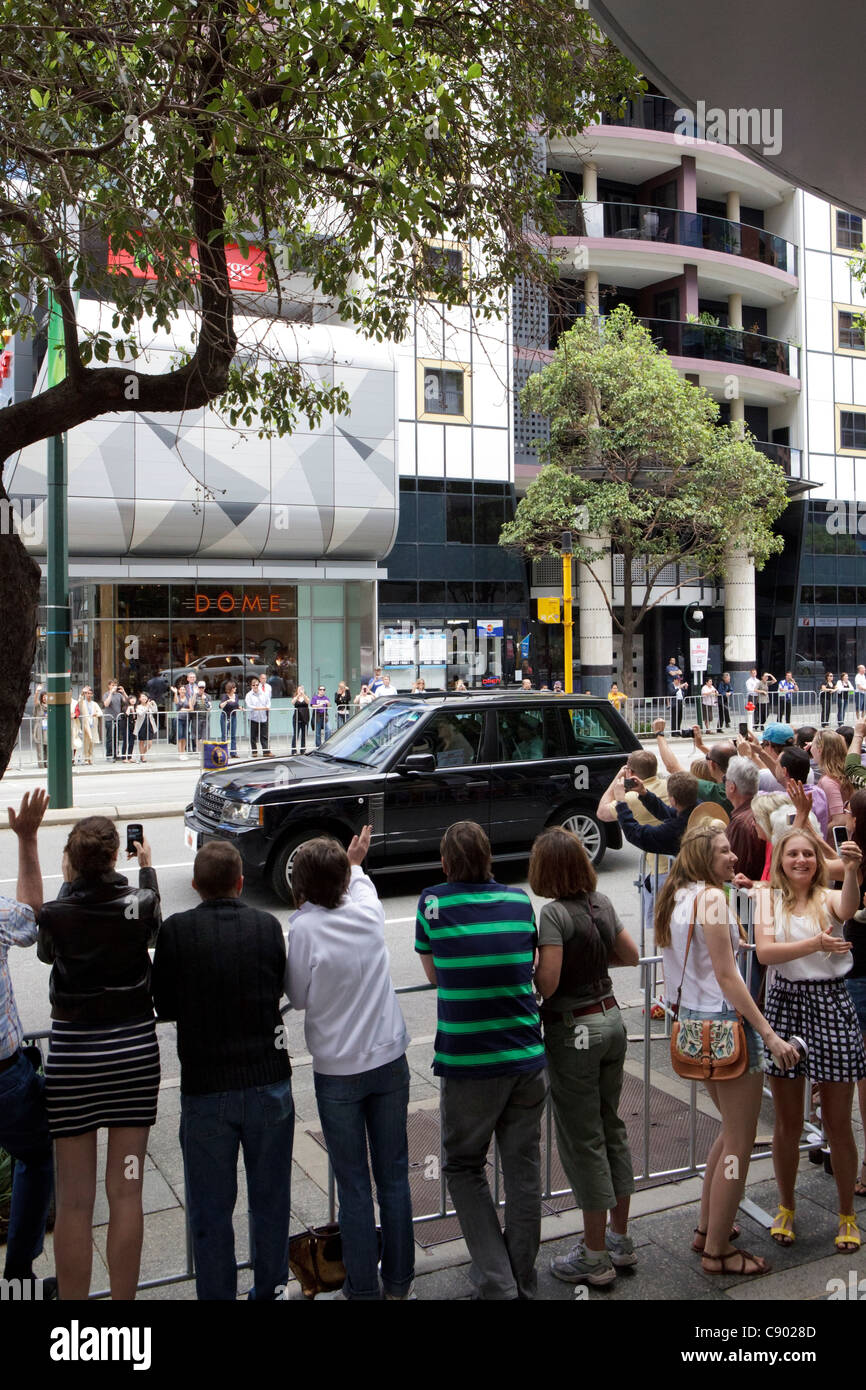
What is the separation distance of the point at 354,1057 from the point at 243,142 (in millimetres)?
5335

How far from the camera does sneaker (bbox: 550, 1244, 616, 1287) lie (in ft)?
12.8

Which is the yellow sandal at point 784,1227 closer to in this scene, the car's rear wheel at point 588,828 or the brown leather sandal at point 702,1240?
the brown leather sandal at point 702,1240

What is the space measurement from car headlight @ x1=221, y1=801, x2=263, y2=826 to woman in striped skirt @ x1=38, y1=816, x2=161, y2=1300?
594 cm

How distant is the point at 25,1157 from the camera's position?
3670mm

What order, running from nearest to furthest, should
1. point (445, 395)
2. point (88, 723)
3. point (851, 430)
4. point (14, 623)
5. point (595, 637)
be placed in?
point (14, 623) < point (88, 723) < point (445, 395) < point (595, 637) < point (851, 430)

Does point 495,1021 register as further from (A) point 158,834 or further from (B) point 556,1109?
(A) point 158,834

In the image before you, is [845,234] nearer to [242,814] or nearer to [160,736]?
[160,736]

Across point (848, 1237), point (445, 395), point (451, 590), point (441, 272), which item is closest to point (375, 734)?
point (441, 272)

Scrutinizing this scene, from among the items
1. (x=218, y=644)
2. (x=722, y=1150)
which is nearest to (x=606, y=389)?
(x=218, y=644)

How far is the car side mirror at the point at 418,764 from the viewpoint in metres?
10.0

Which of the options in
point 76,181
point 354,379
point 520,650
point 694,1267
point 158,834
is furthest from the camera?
point 520,650
